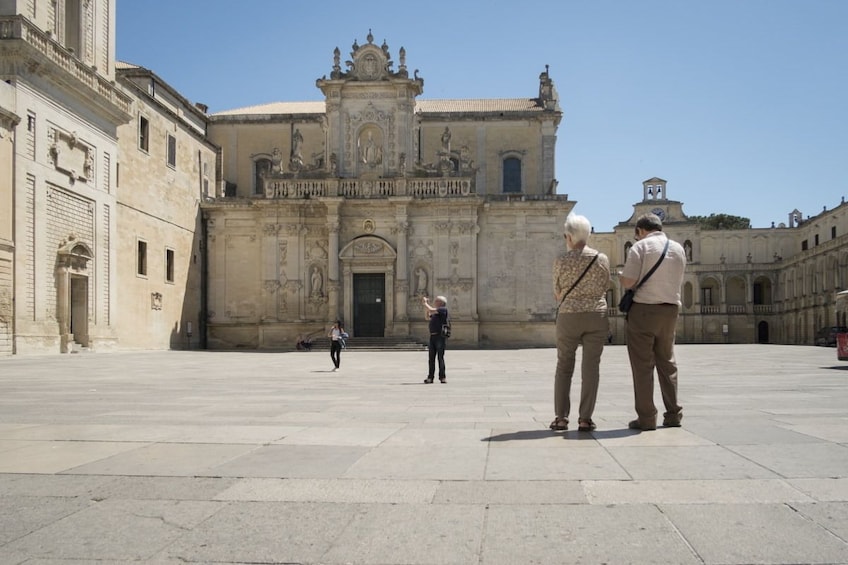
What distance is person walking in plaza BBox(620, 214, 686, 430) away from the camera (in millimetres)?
6887

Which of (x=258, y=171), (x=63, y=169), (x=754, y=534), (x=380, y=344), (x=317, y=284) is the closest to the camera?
(x=754, y=534)

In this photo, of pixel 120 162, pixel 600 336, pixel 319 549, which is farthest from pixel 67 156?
pixel 319 549

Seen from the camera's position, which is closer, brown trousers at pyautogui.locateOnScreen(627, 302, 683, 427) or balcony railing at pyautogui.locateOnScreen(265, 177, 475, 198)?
brown trousers at pyautogui.locateOnScreen(627, 302, 683, 427)

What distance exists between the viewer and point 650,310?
6.96 meters

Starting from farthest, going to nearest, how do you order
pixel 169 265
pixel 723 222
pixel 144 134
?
pixel 723 222 < pixel 169 265 < pixel 144 134

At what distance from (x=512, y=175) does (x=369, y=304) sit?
12.5 metres

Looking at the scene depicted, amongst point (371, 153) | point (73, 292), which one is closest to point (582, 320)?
point (73, 292)

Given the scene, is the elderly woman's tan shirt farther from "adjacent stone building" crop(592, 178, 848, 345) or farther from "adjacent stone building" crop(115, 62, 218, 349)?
"adjacent stone building" crop(592, 178, 848, 345)

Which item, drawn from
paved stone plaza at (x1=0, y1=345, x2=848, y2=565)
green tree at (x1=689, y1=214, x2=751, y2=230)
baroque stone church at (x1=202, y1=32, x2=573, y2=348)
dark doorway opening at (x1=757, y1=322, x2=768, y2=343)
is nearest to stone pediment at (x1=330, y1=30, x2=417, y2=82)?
baroque stone church at (x1=202, y1=32, x2=573, y2=348)

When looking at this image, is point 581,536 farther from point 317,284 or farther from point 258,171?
point 258,171

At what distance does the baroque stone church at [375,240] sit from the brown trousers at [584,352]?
31.8m

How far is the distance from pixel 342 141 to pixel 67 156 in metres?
16.1

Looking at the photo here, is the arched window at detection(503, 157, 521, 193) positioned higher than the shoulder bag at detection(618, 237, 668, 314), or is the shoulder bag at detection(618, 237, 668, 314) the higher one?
the arched window at detection(503, 157, 521, 193)

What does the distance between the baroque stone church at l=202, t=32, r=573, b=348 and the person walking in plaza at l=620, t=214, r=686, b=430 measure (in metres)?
31.9
